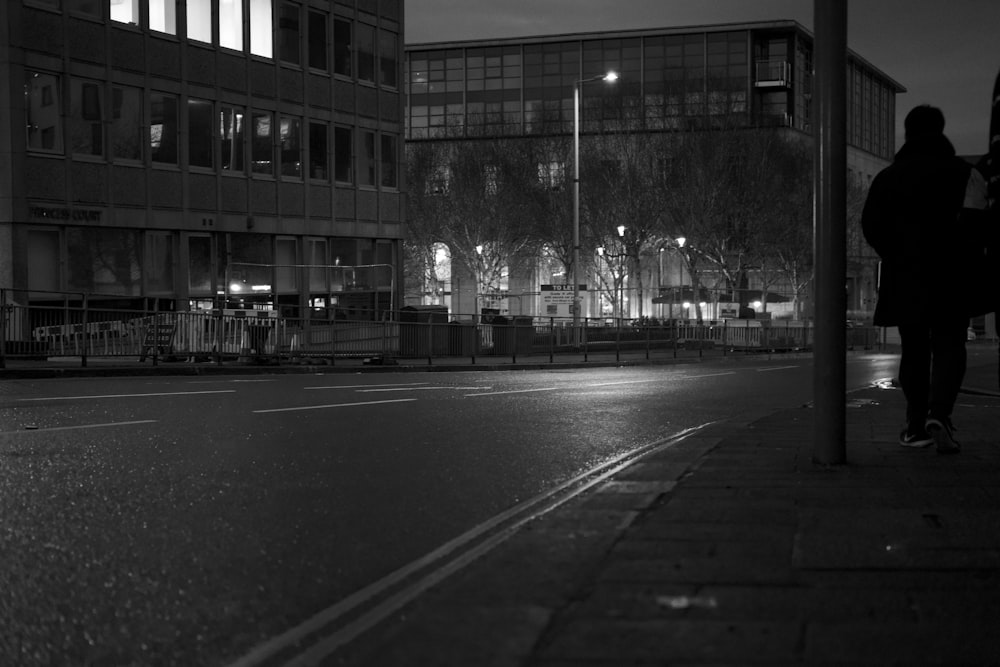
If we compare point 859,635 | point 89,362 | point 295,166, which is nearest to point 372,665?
point 859,635

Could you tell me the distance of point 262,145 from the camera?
37.4m

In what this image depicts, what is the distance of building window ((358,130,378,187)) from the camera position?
134 ft

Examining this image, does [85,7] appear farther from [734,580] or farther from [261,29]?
[734,580]

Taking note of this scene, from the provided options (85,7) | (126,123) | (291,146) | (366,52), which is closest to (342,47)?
(366,52)

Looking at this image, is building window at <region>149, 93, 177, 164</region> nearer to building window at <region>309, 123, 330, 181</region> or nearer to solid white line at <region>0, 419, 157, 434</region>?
building window at <region>309, 123, 330, 181</region>

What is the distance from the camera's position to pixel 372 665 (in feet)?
11.2

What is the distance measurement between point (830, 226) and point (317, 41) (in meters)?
34.7

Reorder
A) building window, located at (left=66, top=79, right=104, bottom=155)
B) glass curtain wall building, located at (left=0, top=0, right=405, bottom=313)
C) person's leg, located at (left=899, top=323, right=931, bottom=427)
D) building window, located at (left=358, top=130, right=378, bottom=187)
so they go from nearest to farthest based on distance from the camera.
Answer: person's leg, located at (left=899, top=323, right=931, bottom=427)
glass curtain wall building, located at (left=0, top=0, right=405, bottom=313)
building window, located at (left=66, top=79, right=104, bottom=155)
building window, located at (left=358, top=130, right=378, bottom=187)

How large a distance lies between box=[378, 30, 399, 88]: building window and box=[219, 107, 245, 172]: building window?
6698mm

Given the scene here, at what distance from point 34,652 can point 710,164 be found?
63.0 metres

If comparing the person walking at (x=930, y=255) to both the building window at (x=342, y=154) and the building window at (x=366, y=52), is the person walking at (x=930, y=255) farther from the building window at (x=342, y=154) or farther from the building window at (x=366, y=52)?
the building window at (x=366, y=52)

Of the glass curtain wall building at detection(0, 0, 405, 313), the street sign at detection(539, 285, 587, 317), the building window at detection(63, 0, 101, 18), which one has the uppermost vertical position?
the building window at detection(63, 0, 101, 18)

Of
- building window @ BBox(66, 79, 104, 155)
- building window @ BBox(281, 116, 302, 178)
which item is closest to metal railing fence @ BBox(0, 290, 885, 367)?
building window @ BBox(66, 79, 104, 155)

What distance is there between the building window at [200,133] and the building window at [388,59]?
778 cm
